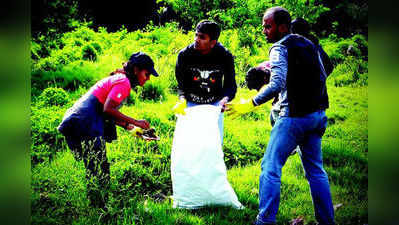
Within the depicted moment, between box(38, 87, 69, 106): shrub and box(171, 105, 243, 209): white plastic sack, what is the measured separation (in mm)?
2899

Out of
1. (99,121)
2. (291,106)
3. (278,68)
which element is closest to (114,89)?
(99,121)

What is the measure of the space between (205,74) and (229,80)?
296 mm

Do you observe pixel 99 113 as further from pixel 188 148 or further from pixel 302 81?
Result: pixel 302 81

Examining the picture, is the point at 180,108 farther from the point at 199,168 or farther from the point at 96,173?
the point at 96,173

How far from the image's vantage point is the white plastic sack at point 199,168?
9.90ft

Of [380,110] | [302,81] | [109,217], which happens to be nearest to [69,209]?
[109,217]

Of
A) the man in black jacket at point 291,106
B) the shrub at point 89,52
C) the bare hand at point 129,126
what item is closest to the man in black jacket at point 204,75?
the bare hand at point 129,126

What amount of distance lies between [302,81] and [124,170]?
7.25 ft

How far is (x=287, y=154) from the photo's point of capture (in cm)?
270

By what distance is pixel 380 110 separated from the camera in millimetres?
1710

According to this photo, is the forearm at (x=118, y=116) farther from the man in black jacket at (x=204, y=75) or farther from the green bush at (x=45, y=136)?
the green bush at (x=45, y=136)

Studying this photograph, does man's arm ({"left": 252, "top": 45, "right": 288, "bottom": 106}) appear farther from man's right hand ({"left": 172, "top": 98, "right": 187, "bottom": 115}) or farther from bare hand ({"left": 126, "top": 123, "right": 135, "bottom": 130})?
bare hand ({"left": 126, "top": 123, "right": 135, "bottom": 130})

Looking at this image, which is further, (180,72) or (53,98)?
(53,98)

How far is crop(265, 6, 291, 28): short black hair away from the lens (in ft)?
8.37
